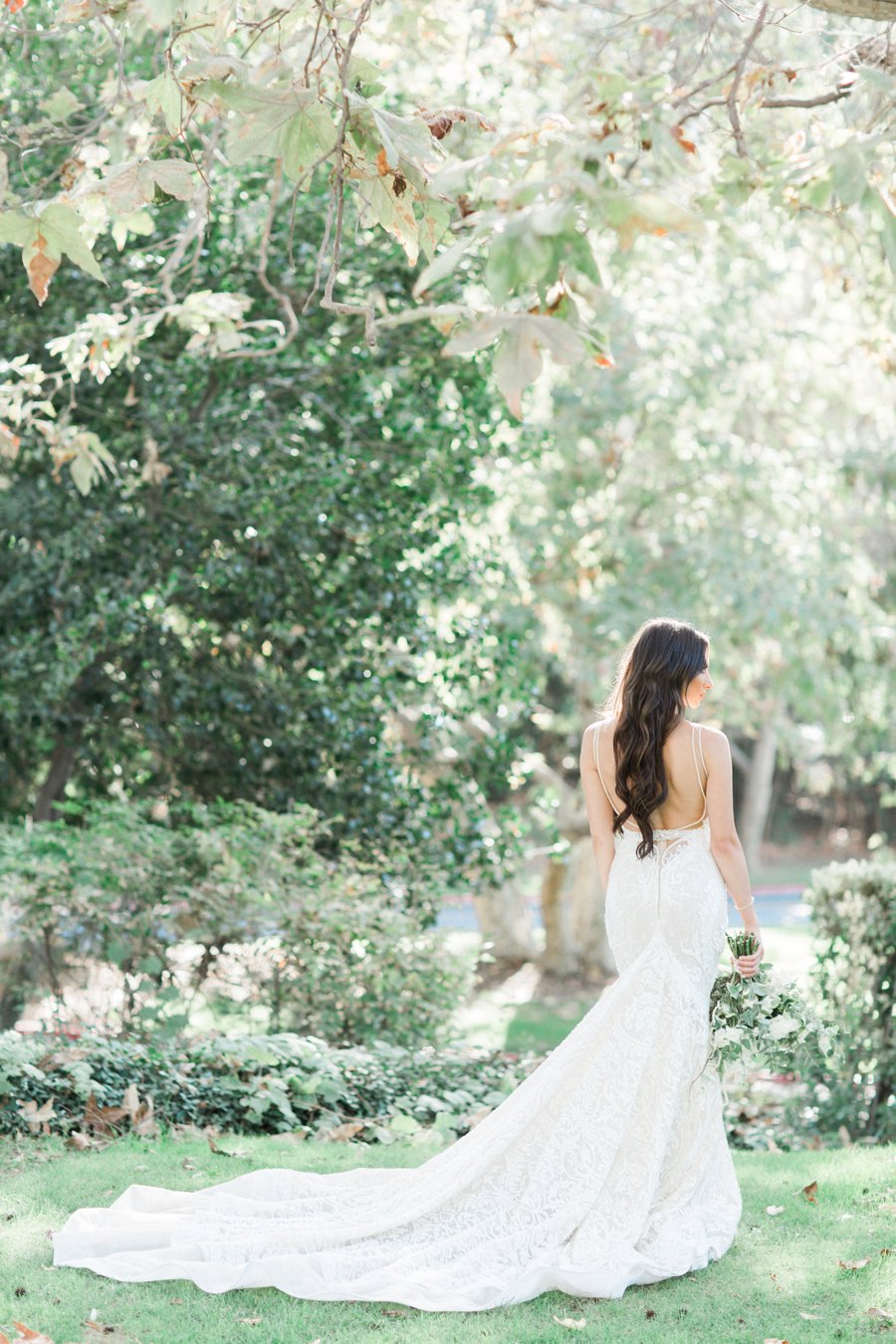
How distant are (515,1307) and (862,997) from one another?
3.29 meters

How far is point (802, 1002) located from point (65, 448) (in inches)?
149

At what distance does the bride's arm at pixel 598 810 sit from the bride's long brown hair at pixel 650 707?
130mm

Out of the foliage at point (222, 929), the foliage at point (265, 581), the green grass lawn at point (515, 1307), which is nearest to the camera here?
the green grass lawn at point (515, 1307)

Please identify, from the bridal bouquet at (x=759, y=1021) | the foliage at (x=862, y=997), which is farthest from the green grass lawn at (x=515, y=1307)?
the foliage at (x=862, y=997)

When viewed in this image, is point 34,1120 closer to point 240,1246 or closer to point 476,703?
point 240,1246

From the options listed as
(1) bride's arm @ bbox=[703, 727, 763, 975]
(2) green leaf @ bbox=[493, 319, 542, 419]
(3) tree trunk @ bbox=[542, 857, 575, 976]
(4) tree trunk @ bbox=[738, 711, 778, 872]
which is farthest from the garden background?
(4) tree trunk @ bbox=[738, 711, 778, 872]

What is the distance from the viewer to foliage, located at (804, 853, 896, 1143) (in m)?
6.32

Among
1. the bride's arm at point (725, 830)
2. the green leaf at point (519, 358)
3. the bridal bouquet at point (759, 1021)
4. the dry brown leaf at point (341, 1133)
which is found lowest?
the dry brown leaf at point (341, 1133)

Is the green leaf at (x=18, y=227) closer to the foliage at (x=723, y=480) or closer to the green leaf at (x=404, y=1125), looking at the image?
the green leaf at (x=404, y=1125)

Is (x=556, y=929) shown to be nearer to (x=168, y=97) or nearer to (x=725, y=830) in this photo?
(x=725, y=830)

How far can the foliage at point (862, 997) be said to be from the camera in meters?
6.32

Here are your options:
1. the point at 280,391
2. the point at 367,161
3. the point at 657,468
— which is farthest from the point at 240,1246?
the point at 657,468

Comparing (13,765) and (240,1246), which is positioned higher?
(13,765)

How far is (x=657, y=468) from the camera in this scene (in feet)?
38.5
